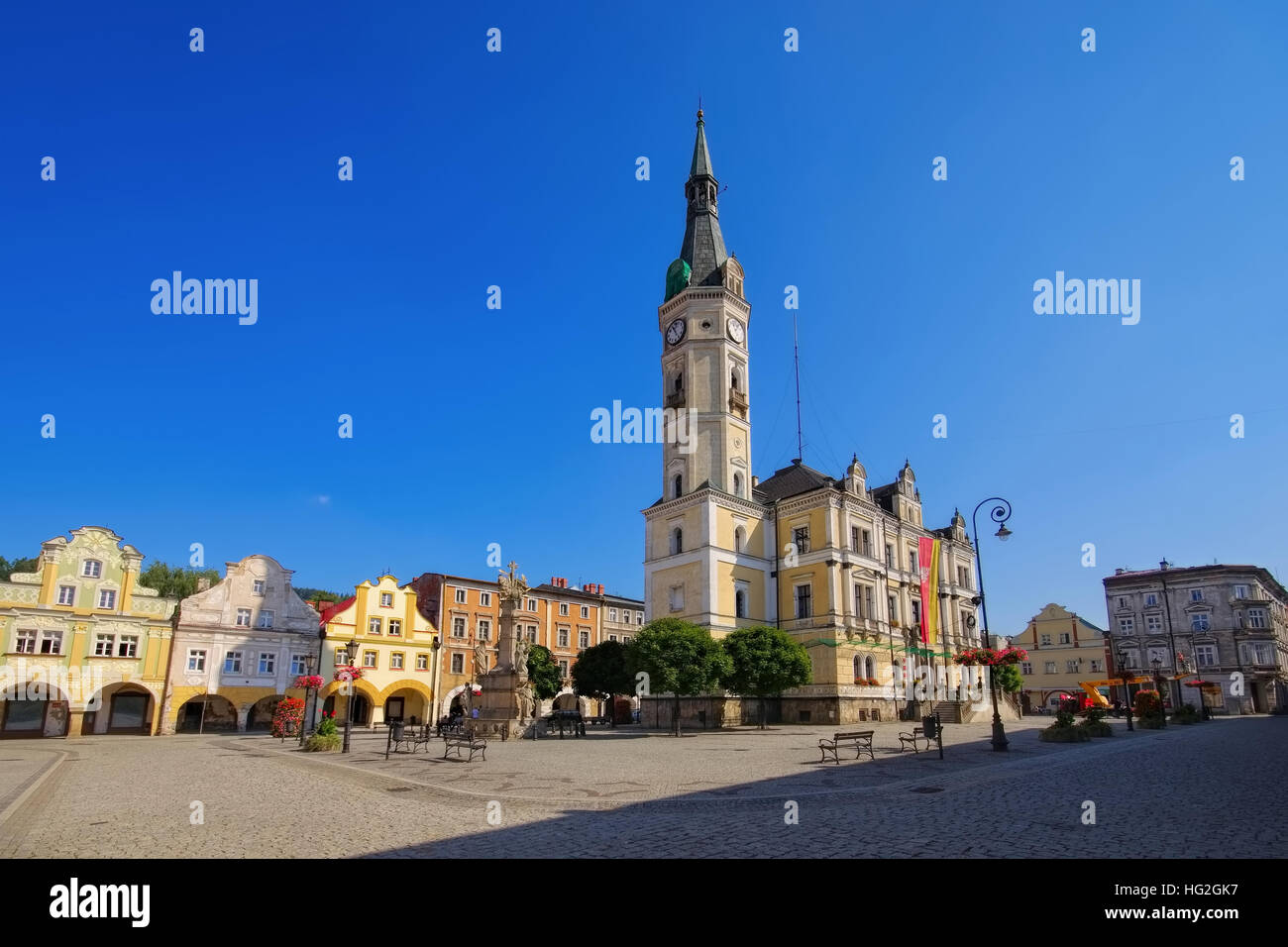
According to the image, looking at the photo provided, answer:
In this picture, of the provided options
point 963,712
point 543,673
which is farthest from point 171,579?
point 963,712

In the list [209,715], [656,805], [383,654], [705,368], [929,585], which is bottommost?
Answer: [209,715]

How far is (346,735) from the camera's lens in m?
26.3

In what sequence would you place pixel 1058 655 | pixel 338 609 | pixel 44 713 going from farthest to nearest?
pixel 1058 655 < pixel 338 609 < pixel 44 713

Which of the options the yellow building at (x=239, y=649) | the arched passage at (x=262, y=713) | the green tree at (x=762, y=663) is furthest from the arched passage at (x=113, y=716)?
the green tree at (x=762, y=663)

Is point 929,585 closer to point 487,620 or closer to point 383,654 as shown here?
point 487,620

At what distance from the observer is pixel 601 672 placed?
52125mm

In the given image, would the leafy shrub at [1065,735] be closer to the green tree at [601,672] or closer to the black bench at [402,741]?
the black bench at [402,741]

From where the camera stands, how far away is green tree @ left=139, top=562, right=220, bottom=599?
65.4m

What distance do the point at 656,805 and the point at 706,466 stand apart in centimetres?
4124

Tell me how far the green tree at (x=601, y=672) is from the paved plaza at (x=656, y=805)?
28.3 meters

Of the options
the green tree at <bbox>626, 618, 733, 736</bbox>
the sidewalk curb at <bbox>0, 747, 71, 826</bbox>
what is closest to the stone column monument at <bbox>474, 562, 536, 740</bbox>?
the green tree at <bbox>626, 618, 733, 736</bbox>

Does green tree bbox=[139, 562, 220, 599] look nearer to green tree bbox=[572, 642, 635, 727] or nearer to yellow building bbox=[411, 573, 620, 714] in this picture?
yellow building bbox=[411, 573, 620, 714]
